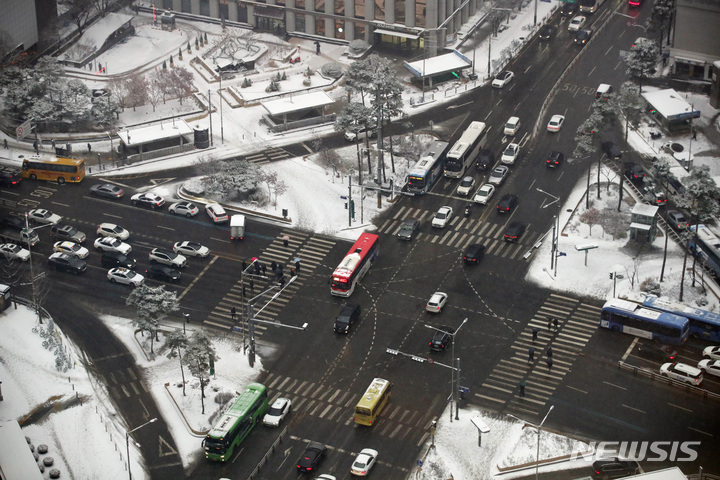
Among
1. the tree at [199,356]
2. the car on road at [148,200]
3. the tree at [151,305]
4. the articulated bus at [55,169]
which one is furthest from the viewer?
the articulated bus at [55,169]

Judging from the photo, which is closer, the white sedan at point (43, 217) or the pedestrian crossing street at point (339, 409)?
the pedestrian crossing street at point (339, 409)

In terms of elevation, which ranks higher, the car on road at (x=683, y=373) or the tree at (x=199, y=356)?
the tree at (x=199, y=356)

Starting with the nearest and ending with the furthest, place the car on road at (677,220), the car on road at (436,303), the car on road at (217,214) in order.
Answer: the car on road at (436,303) → the car on road at (677,220) → the car on road at (217,214)

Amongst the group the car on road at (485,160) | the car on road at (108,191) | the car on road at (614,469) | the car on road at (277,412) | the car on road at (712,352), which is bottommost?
the car on road at (614,469)

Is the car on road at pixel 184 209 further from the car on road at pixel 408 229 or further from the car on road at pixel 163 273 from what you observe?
the car on road at pixel 408 229

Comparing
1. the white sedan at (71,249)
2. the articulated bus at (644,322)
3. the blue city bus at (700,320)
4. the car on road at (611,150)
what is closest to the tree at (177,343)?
the white sedan at (71,249)

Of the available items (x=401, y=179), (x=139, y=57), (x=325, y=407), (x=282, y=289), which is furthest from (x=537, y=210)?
(x=139, y=57)

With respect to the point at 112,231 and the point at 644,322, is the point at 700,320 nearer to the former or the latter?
the point at 644,322

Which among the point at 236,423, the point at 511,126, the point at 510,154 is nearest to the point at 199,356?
the point at 236,423
